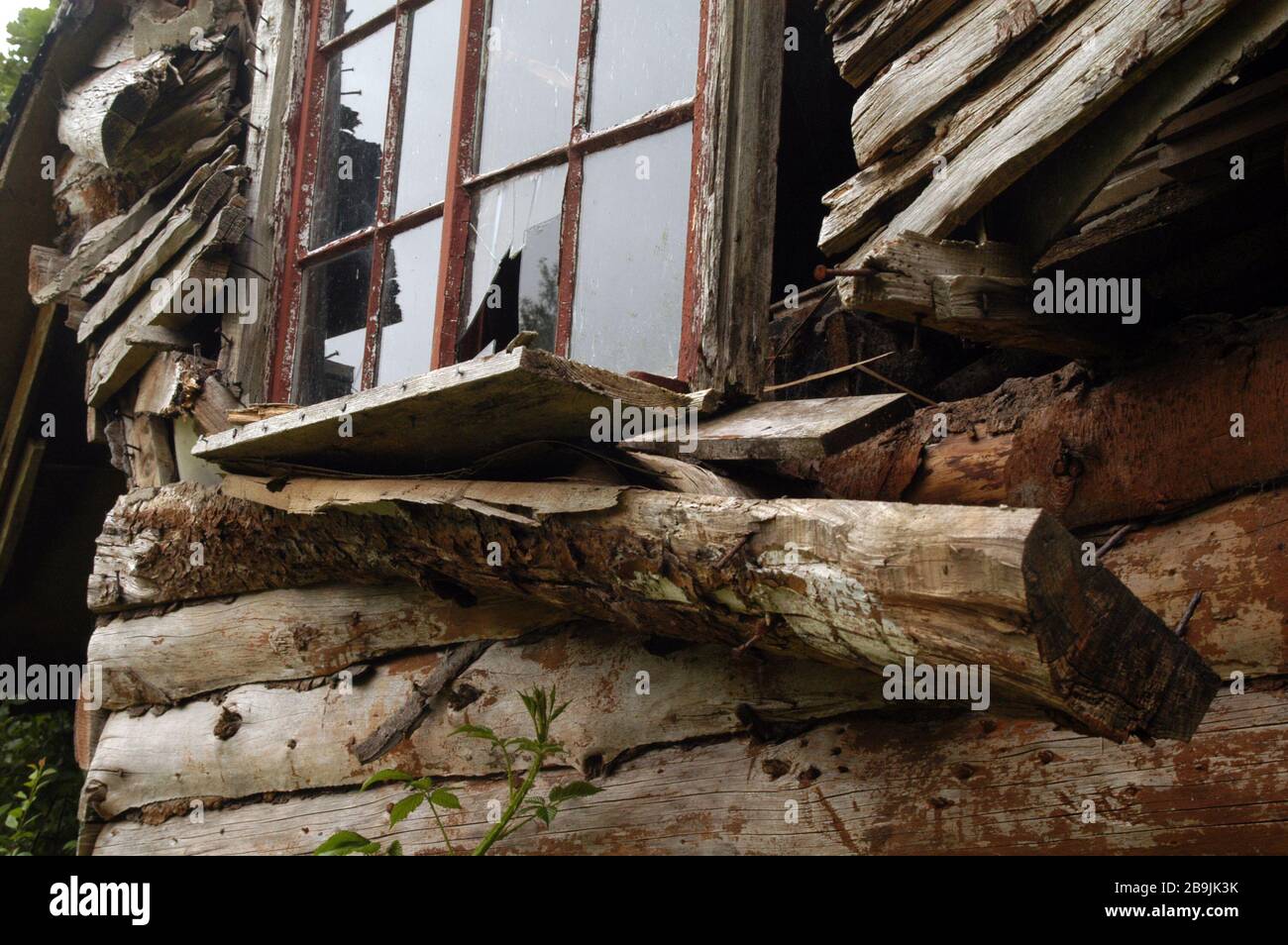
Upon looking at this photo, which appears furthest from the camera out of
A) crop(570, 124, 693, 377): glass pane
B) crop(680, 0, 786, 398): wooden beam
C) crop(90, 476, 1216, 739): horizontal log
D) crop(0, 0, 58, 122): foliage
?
crop(0, 0, 58, 122): foliage

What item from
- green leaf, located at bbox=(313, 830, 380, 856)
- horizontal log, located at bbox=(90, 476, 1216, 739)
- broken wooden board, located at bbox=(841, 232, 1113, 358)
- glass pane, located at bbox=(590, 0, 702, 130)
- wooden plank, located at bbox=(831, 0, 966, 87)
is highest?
glass pane, located at bbox=(590, 0, 702, 130)

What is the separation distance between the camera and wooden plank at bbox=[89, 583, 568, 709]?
9.64 ft

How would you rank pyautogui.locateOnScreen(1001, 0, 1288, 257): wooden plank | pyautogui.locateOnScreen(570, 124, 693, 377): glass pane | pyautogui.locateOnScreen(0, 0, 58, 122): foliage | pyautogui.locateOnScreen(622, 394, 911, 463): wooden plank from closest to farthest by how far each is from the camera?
pyautogui.locateOnScreen(1001, 0, 1288, 257): wooden plank
pyautogui.locateOnScreen(622, 394, 911, 463): wooden plank
pyautogui.locateOnScreen(570, 124, 693, 377): glass pane
pyautogui.locateOnScreen(0, 0, 58, 122): foliage

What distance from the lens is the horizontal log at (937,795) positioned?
1.86 metres

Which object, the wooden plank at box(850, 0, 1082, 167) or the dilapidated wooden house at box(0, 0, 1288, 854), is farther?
the wooden plank at box(850, 0, 1082, 167)

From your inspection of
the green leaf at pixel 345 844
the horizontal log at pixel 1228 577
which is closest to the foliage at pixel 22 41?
the green leaf at pixel 345 844

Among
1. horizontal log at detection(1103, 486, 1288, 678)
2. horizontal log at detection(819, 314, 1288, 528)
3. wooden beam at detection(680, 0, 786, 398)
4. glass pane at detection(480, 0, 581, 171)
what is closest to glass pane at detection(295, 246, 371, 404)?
glass pane at detection(480, 0, 581, 171)

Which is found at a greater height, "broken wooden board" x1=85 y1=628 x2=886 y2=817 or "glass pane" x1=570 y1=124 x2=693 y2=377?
"glass pane" x1=570 y1=124 x2=693 y2=377

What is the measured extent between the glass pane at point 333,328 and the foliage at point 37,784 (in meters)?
2.34

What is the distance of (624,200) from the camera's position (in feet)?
9.60

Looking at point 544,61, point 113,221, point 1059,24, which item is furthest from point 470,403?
point 113,221

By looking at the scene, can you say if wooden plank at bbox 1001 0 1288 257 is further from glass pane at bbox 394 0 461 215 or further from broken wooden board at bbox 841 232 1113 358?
glass pane at bbox 394 0 461 215

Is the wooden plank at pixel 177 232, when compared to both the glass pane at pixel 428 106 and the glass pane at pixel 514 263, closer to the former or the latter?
the glass pane at pixel 428 106

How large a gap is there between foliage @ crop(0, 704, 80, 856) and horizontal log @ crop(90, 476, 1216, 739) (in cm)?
268
